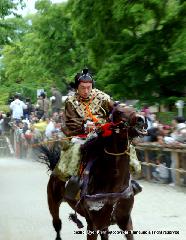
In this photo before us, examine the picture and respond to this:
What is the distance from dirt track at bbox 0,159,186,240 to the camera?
10.3 m

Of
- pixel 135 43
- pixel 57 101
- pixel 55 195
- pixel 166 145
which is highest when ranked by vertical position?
pixel 135 43

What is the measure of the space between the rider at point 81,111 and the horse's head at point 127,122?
0.67m

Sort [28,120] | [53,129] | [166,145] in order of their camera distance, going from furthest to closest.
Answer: [28,120] < [53,129] < [166,145]

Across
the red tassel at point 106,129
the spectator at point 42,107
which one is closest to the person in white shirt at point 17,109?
the spectator at point 42,107

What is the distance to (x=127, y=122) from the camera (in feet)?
22.2

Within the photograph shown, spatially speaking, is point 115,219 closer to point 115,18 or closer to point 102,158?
point 102,158

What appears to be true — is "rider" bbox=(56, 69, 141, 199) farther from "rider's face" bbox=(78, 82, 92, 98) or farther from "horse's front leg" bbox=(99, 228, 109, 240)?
"horse's front leg" bbox=(99, 228, 109, 240)

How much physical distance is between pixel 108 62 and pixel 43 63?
13182 millimetres

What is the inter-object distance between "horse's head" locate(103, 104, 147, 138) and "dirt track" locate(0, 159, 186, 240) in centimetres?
237

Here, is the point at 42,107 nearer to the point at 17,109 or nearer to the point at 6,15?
the point at 17,109

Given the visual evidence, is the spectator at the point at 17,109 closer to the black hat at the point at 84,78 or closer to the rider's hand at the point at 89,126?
the black hat at the point at 84,78

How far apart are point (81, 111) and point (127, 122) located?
3.90ft

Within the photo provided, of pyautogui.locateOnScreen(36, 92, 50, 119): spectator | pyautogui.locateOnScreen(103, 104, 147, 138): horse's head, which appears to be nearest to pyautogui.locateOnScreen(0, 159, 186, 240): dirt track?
pyautogui.locateOnScreen(103, 104, 147, 138): horse's head

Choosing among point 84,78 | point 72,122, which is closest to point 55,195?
point 72,122
